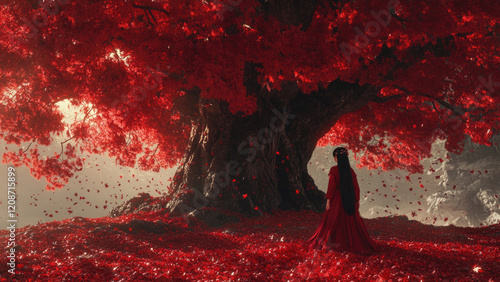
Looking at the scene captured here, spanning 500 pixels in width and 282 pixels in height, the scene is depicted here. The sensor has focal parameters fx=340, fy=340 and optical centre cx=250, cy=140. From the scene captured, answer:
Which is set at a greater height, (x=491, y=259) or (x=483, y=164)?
(x=483, y=164)

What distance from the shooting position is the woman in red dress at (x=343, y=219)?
6.85 meters

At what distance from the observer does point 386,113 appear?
1977 cm

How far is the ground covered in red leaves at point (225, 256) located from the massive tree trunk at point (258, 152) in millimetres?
2412

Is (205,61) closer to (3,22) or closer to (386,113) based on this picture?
(3,22)

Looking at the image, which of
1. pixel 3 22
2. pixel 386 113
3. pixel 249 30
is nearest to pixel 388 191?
pixel 386 113

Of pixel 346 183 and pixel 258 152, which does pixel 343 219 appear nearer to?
pixel 346 183

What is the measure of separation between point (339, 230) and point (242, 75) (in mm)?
6506

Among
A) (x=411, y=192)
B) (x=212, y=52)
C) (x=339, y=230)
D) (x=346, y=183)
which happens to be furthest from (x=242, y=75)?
(x=411, y=192)

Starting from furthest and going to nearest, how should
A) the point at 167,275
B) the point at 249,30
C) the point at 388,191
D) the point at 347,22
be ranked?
the point at 388,191
the point at 347,22
the point at 249,30
the point at 167,275

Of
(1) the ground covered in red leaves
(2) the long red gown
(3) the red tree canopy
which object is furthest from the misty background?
(2) the long red gown

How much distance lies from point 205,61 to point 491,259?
749cm

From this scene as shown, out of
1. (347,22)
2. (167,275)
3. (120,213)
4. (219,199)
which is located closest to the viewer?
(167,275)

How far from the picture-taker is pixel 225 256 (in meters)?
7.22

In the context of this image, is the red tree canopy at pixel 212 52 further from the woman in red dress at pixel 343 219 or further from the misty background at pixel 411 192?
the misty background at pixel 411 192
